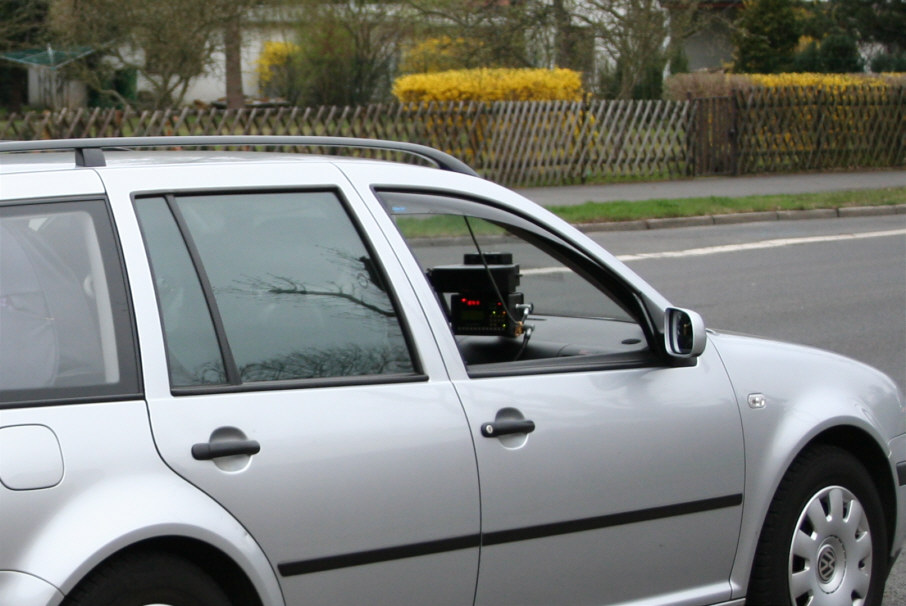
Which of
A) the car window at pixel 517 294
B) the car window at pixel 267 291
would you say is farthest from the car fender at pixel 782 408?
the car window at pixel 267 291

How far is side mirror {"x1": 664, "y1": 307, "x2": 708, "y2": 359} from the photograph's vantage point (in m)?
3.53

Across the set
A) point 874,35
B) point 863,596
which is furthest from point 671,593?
point 874,35

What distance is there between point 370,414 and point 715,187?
20.4m

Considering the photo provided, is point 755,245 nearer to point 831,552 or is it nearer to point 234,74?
point 831,552

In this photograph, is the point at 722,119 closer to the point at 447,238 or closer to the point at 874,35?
the point at 447,238

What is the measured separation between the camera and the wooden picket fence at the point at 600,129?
65.7ft

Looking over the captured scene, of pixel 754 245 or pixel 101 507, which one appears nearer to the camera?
pixel 101 507

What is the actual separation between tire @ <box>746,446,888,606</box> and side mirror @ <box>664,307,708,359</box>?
563 millimetres

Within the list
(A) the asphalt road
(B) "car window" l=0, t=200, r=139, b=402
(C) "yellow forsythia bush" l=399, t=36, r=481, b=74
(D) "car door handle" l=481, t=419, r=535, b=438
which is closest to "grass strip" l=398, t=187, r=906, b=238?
(A) the asphalt road

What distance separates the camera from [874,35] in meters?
51.3

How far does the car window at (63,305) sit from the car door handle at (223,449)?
0.67 feet

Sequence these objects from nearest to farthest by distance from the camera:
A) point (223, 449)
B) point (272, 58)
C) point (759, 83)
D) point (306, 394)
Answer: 1. point (223, 449)
2. point (306, 394)
3. point (759, 83)
4. point (272, 58)

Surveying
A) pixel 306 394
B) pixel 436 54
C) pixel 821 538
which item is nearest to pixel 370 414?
pixel 306 394

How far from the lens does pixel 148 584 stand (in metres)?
2.61
